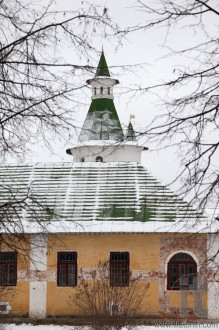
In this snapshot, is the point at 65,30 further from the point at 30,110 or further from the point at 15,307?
the point at 15,307

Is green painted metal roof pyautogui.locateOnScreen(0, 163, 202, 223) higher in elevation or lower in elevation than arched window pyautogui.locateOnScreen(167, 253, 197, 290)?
higher

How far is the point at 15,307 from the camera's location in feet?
70.1

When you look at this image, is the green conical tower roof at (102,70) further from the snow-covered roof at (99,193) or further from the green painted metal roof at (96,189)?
the green painted metal roof at (96,189)

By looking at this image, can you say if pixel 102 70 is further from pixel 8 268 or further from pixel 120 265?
pixel 8 268

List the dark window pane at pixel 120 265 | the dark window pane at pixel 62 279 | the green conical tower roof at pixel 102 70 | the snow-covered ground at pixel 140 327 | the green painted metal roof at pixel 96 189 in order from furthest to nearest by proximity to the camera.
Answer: the green painted metal roof at pixel 96 189
the dark window pane at pixel 62 279
the dark window pane at pixel 120 265
the snow-covered ground at pixel 140 327
the green conical tower roof at pixel 102 70

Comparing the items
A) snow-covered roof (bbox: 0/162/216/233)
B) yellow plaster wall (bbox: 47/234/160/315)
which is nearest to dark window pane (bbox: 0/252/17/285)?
yellow plaster wall (bbox: 47/234/160/315)

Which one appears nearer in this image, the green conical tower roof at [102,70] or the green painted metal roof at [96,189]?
the green conical tower roof at [102,70]

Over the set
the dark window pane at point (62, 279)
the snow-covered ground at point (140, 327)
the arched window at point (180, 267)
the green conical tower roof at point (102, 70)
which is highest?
the green conical tower roof at point (102, 70)

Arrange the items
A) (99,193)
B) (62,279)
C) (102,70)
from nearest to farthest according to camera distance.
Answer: (102,70) < (62,279) < (99,193)

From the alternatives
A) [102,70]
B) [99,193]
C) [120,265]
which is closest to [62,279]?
[120,265]

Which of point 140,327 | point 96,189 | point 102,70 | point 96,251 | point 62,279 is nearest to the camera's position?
point 102,70

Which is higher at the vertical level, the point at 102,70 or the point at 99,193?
the point at 99,193

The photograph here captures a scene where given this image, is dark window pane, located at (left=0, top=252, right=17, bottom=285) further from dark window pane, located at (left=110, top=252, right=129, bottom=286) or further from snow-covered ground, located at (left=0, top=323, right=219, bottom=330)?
dark window pane, located at (left=110, top=252, right=129, bottom=286)

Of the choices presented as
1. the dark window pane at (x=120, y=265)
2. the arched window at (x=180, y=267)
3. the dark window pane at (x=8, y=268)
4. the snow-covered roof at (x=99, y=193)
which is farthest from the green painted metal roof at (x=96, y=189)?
the dark window pane at (x=8, y=268)
